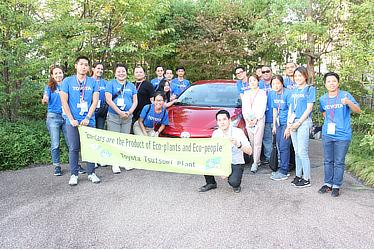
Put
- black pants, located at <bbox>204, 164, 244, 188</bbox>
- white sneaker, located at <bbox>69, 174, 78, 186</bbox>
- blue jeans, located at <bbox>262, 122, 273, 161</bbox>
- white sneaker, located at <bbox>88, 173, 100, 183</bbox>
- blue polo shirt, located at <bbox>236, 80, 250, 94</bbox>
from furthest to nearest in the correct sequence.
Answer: blue polo shirt, located at <bbox>236, 80, 250, 94</bbox>, blue jeans, located at <bbox>262, 122, 273, 161</bbox>, white sneaker, located at <bbox>88, 173, 100, 183</bbox>, white sneaker, located at <bbox>69, 174, 78, 186</bbox>, black pants, located at <bbox>204, 164, 244, 188</bbox>

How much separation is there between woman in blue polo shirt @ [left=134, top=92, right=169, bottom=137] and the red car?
129 mm

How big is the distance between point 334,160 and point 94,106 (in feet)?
11.2

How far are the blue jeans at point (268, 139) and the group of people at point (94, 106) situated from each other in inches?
67.9

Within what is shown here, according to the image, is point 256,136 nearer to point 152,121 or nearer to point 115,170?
point 152,121

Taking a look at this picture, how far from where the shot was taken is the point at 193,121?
620 cm

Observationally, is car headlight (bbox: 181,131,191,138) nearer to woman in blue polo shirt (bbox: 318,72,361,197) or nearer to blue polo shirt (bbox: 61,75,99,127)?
blue polo shirt (bbox: 61,75,99,127)

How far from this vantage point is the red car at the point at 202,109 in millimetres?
6035

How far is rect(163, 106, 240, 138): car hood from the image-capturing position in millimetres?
5961

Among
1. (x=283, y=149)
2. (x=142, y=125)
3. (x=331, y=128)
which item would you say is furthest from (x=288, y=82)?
(x=142, y=125)

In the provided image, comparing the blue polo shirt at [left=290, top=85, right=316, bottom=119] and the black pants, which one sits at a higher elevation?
the blue polo shirt at [left=290, top=85, right=316, bottom=119]

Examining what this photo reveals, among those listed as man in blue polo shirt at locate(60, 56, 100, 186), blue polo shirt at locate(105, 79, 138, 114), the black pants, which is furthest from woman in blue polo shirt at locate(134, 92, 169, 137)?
the black pants

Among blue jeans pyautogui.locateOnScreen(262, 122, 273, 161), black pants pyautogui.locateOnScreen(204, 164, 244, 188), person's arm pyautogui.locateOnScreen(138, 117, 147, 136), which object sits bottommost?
black pants pyautogui.locateOnScreen(204, 164, 244, 188)

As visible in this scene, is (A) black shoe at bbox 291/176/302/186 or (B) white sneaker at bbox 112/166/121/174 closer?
(A) black shoe at bbox 291/176/302/186

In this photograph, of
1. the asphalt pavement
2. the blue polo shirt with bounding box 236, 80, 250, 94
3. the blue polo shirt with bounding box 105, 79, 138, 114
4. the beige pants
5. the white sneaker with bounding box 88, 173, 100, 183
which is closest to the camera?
the asphalt pavement
